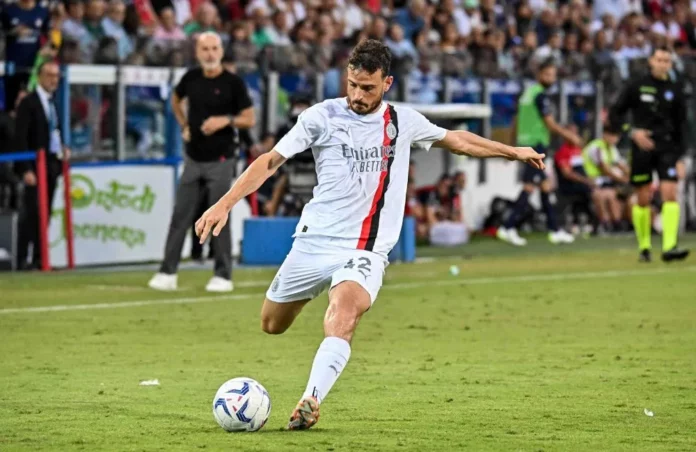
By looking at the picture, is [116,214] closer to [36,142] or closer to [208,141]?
[36,142]

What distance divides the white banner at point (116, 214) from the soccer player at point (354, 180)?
993cm

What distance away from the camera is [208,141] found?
1530 cm

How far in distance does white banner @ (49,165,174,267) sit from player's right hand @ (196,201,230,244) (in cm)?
1050

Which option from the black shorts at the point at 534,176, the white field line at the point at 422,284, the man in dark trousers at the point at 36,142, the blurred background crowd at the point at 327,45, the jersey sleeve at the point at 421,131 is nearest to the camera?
the jersey sleeve at the point at 421,131

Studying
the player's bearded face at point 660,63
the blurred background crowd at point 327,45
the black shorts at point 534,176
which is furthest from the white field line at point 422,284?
the black shorts at point 534,176

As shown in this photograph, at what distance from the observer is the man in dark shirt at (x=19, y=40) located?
729 inches

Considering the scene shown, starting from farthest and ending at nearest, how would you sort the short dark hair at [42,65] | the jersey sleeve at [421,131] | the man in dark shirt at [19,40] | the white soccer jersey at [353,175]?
the man in dark shirt at [19,40], the short dark hair at [42,65], the jersey sleeve at [421,131], the white soccer jersey at [353,175]

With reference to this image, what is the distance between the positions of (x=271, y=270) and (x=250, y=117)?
3296 millimetres

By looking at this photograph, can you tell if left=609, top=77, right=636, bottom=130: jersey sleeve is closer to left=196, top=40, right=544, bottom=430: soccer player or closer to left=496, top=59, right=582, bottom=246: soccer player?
left=496, top=59, right=582, bottom=246: soccer player

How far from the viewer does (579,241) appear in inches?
964

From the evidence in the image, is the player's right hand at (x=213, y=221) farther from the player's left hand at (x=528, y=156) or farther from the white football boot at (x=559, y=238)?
the white football boot at (x=559, y=238)

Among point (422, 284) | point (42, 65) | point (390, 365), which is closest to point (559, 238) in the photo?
point (422, 284)

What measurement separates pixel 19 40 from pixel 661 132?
7720 mm

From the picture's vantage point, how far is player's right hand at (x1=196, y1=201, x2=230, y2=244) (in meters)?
7.54
